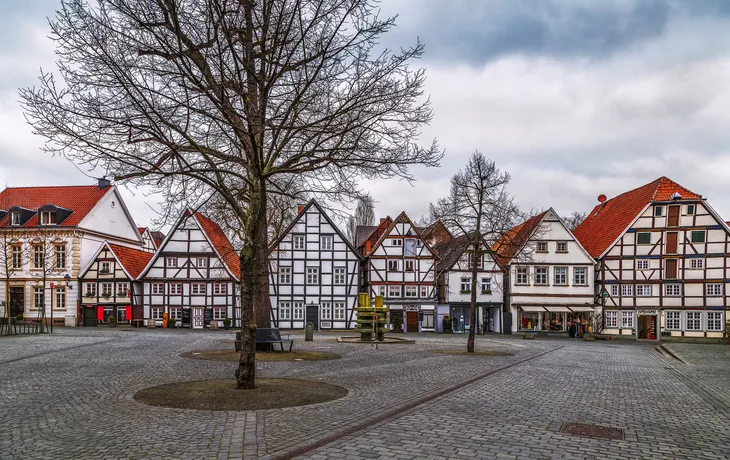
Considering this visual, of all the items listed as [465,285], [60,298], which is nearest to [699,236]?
[465,285]

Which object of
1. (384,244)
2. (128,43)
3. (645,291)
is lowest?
(645,291)

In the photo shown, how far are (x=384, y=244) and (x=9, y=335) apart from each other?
27562mm

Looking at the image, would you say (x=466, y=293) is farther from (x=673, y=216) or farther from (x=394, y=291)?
(x=673, y=216)

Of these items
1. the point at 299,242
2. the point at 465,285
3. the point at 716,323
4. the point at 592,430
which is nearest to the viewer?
the point at 592,430

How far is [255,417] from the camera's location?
33.0ft

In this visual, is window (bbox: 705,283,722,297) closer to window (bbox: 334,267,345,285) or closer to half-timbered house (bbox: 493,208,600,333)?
half-timbered house (bbox: 493,208,600,333)

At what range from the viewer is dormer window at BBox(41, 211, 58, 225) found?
2058 inches

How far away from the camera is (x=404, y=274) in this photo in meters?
52.2

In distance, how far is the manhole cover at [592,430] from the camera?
9.41 metres

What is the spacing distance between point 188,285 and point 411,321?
17.7 m

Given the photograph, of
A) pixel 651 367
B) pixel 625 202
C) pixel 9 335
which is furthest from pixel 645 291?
pixel 9 335

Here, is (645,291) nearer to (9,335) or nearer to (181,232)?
(181,232)

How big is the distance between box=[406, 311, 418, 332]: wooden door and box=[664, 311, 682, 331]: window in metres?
19.0

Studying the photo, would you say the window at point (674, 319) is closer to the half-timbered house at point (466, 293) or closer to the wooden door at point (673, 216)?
the wooden door at point (673, 216)
